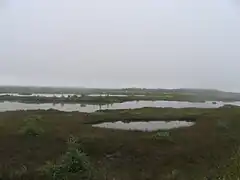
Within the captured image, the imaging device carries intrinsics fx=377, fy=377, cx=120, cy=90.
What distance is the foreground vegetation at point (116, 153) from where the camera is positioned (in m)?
19.5

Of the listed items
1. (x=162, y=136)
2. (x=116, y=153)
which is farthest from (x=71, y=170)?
(x=162, y=136)

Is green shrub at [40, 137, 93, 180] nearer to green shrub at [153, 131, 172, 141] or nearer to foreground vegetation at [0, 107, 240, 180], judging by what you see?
foreground vegetation at [0, 107, 240, 180]

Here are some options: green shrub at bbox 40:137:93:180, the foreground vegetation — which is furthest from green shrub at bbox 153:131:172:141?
green shrub at bbox 40:137:93:180

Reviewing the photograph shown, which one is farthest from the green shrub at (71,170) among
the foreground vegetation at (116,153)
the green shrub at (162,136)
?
the green shrub at (162,136)

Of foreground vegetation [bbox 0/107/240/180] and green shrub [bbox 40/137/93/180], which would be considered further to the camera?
foreground vegetation [bbox 0/107/240/180]

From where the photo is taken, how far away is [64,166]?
18859mm

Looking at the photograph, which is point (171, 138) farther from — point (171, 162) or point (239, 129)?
point (239, 129)

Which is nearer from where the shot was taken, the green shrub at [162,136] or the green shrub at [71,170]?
the green shrub at [71,170]

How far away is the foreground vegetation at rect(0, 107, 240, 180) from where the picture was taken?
768 inches

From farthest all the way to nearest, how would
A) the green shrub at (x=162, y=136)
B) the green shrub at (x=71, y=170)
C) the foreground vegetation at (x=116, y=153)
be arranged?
the green shrub at (x=162, y=136), the foreground vegetation at (x=116, y=153), the green shrub at (x=71, y=170)

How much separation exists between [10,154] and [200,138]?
16.9m

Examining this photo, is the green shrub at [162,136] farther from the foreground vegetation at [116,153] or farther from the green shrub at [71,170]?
the green shrub at [71,170]

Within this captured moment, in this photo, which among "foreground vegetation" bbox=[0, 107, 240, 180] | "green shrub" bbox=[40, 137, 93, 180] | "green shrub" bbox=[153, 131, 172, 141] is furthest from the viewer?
"green shrub" bbox=[153, 131, 172, 141]

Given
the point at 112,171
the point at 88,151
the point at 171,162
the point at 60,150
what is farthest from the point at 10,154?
the point at 171,162
